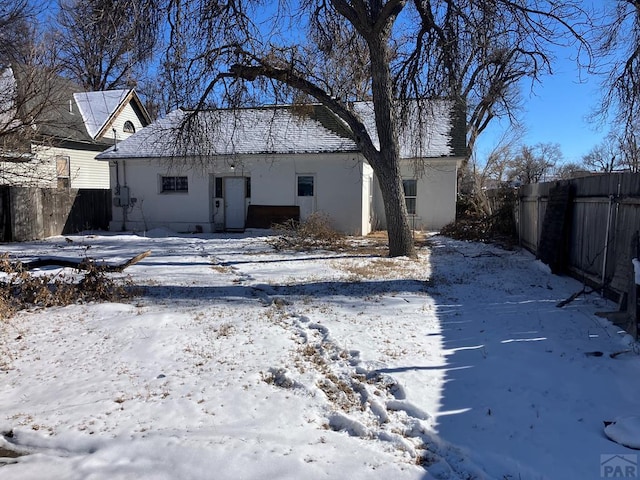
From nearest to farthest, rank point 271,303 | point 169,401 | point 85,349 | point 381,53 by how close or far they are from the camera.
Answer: point 169,401 < point 85,349 < point 271,303 < point 381,53

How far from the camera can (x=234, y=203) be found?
1847 cm

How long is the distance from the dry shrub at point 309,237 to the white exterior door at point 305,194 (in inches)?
108

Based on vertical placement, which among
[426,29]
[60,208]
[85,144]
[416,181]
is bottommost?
[60,208]

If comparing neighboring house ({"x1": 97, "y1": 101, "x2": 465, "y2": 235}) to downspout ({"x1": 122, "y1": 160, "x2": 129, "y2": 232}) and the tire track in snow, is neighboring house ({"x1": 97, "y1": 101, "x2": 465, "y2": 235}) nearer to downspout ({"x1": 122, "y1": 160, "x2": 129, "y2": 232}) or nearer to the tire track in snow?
downspout ({"x1": 122, "y1": 160, "x2": 129, "y2": 232})

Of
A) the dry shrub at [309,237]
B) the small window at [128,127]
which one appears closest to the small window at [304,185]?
the dry shrub at [309,237]

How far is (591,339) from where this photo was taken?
5.06 metres

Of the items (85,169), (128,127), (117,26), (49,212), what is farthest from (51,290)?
(128,127)

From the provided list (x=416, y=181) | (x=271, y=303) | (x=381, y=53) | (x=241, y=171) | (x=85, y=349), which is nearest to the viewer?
(x=85, y=349)

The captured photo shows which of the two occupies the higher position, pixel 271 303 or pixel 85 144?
pixel 85 144

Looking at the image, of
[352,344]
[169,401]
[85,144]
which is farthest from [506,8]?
[85,144]

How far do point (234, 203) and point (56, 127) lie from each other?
702 cm

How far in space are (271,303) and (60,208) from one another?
13.4 m

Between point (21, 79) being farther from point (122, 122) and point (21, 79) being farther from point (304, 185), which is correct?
point (122, 122)

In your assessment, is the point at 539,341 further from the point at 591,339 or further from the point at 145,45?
the point at 145,45
